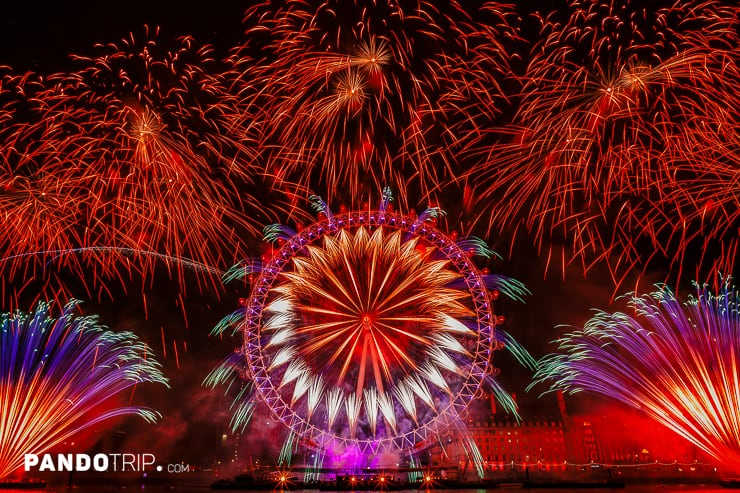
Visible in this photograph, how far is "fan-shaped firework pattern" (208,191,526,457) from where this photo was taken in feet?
123

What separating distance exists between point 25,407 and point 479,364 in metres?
29.6

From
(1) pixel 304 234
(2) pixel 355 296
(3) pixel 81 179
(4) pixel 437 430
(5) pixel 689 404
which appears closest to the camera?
(3) pixel 81 179

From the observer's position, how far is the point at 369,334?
3856 cm

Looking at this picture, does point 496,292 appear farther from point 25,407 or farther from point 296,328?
point 25,407

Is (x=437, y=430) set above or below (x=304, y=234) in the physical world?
below

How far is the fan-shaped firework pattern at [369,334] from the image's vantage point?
37406 mm

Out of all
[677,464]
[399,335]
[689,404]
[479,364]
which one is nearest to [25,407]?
[399,335]

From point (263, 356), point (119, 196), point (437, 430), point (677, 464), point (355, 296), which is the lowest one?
point (677, 464)

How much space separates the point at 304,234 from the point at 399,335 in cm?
1138

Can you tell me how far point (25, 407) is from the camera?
1256 inches

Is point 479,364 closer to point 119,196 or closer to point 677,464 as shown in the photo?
point 119,196

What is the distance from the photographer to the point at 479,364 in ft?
133

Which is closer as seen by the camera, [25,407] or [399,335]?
A: [25,407]

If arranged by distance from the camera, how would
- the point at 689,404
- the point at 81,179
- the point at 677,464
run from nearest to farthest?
the point at 81,179 → the point at 689,404 → the point at 677,464
